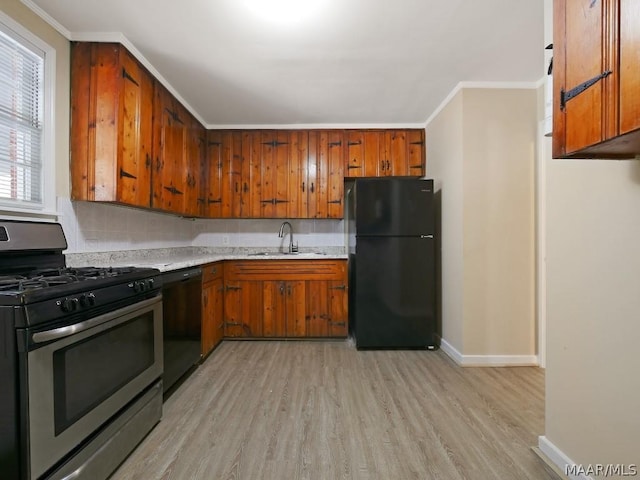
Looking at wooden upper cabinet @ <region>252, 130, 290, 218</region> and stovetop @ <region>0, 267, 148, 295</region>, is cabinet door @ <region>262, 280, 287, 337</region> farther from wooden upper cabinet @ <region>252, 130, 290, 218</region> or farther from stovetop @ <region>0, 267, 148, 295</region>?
stovetop @ <region>0, 267, 148, 295</region>

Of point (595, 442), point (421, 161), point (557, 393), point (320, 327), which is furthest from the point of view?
point (421, 161)

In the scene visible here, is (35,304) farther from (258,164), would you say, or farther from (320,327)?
(258,164)

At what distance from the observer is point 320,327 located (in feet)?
10.7

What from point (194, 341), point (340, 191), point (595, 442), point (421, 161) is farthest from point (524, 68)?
point (194, 341)

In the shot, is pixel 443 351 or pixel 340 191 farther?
pixel 340 191

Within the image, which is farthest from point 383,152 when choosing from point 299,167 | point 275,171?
point 275,171

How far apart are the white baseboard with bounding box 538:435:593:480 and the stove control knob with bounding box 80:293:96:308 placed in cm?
222

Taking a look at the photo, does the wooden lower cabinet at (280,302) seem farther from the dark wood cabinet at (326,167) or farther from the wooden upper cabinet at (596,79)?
the wooden upper cabinet at (596,79)

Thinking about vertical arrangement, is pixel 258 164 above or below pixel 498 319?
above

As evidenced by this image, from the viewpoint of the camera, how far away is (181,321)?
2.23 meters

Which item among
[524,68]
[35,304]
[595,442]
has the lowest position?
[595,442]

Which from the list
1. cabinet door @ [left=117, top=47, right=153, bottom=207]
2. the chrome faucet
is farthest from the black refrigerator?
cabinet door @ [left=117, top=47, right=153, bottom=207]

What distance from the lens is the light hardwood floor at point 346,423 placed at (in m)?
1.47

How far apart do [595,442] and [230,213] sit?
3406 mm
